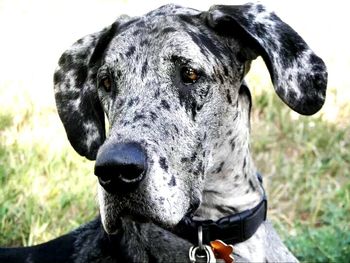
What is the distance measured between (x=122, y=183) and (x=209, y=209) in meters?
0.80

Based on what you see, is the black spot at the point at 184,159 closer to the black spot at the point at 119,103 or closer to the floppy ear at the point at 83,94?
the black spot at the point at 119,103

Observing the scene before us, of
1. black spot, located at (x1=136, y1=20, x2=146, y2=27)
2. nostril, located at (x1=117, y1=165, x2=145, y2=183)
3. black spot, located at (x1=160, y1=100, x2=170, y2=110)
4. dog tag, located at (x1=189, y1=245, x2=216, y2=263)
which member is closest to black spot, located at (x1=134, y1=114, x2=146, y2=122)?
black spot, located at (x1=160, y1=100, x2=170, y2=110)

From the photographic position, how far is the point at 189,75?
162 inches

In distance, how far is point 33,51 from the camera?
888cm

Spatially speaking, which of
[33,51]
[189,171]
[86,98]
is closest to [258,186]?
[189,171]

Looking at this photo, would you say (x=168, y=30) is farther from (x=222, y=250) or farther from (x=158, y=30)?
(x=222, y=250)

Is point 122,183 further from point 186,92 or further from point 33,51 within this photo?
point 33,51

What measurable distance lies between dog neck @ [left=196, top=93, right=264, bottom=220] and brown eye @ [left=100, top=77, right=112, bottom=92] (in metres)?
0.56

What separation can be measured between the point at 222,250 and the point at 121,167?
783 millimetres

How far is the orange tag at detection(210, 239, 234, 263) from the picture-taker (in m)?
4.17

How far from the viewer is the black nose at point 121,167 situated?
364cm

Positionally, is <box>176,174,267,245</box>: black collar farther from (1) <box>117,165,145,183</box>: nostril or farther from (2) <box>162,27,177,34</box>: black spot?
(2) <box>162,27,177,34</box>: black spot

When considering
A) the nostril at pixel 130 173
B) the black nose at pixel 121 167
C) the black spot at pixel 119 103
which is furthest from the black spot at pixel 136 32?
the nostril at pixel 130 173

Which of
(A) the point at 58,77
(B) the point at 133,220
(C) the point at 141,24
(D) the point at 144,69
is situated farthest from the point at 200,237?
(A) the point at 58,77
